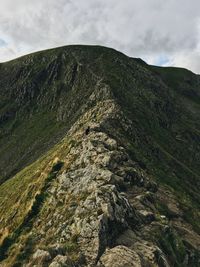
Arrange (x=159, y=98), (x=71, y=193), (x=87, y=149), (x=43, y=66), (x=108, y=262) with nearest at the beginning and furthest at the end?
(x=108, y=262), (x=71, y=193), (x=87, y=149), (x=159, y=98), (x=43, y=66)

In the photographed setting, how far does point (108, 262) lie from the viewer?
40406mm

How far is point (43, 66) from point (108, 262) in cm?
15271

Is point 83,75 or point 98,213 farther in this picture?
point 83,75

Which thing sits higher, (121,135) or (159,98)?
(159,98)

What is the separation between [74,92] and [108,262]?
355 feet

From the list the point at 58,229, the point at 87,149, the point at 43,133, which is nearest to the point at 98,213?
the point at 58,229

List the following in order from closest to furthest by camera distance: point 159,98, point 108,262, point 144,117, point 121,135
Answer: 1. point 108,262
2. point 121,135
3. point 144,117
4. point 159,98

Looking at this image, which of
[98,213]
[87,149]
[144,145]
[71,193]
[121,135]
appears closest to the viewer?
[98,213]

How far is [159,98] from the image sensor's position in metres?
139

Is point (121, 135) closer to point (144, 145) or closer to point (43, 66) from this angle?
point (144, 145)

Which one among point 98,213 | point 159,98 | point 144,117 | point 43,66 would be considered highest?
point 43,66

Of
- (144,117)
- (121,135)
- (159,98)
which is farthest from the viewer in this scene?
(159,98)

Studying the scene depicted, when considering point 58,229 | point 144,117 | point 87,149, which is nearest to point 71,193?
point 58,229

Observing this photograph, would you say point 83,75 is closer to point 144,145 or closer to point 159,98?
point 159,98
